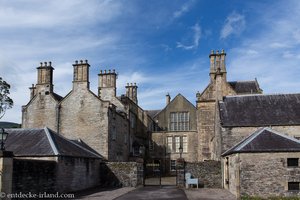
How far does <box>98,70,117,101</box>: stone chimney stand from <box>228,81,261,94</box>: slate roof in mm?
14361

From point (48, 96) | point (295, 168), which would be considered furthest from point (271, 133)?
point (48, 96)

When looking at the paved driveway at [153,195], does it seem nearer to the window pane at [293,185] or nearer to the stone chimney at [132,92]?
the window pane at [293,185]

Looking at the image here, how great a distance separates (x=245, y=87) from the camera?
4159 centimetres

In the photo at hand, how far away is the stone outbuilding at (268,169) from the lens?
20.7 m

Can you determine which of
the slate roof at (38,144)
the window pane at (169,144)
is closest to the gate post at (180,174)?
the slate roof at (38,144)

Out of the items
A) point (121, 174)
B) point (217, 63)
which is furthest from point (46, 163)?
point (217, 63)

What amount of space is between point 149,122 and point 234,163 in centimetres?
2756

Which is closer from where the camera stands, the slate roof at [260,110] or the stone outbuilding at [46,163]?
the stone outbuilding at [46,163]

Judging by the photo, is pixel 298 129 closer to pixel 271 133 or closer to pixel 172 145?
pixel 271 133

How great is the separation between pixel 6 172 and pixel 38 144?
7.11 metres

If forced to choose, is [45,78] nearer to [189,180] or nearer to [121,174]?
[121,174]

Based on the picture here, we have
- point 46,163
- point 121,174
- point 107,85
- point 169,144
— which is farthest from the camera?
point 169,144

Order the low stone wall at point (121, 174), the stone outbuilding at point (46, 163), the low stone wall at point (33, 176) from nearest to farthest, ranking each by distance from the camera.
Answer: the low stone wall at point (33, 176)
the stone outbuilding at point (46, 163)
the low stone wall at point (121, 174)

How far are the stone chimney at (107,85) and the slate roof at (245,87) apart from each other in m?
14.4
